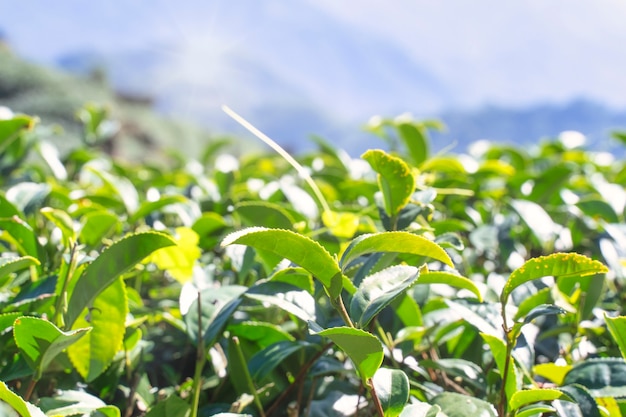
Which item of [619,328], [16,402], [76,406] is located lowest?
[76,406]

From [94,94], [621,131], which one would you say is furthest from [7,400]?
[94,94]

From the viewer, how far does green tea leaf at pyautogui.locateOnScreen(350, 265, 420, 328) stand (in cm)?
64

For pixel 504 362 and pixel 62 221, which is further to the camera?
pixel 62 221

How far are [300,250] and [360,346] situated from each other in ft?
0.36

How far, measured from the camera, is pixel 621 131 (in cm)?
181

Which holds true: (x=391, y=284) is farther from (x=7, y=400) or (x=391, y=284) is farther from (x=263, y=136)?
(x=7, y=400)

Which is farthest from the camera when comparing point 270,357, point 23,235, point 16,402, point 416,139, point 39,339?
point 416,139

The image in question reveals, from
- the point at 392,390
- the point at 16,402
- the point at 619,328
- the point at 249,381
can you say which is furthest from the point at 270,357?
the point at 619,328

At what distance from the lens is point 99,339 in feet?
2.70

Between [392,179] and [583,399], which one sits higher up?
[392,179]

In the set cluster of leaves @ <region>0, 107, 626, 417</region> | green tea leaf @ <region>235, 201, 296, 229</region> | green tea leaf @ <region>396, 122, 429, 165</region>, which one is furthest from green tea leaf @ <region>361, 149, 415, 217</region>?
green tea leaf @ <region>396, 122, 429, 165</region>

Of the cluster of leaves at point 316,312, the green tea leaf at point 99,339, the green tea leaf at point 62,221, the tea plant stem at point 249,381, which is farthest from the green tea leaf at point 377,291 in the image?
the green tea leaf at point 62,221

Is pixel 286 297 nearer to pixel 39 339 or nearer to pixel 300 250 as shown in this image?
pixel 300 250

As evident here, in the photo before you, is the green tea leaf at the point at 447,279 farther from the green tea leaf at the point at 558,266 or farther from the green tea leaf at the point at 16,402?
the green tea leaf at the point at 16,402
